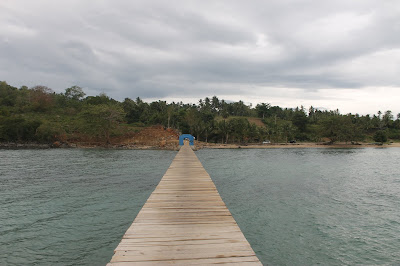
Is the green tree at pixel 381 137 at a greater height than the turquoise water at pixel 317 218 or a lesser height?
greater

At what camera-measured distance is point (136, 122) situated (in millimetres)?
80625

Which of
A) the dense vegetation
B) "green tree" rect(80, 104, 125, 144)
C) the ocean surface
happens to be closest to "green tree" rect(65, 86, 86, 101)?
the dense vegetation

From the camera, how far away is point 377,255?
27.5ft

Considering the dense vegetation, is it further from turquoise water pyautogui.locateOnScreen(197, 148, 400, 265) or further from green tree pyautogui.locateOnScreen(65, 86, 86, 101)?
turquoise water pyautogui.locateOnScreen(197, 148, 400, 265)

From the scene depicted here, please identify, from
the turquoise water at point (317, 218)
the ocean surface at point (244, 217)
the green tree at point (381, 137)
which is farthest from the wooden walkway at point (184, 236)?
the green tree at point (381, 137)

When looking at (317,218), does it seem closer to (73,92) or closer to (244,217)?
(244,217)

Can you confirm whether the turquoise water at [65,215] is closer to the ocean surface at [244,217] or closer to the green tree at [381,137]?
the ocean surface at [244,217]

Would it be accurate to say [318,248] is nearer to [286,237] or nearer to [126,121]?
[286,237]

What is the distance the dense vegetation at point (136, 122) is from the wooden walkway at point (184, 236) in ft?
167

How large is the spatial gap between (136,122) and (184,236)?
258ft

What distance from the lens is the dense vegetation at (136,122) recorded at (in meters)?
53.8

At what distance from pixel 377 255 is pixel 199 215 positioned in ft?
23.1

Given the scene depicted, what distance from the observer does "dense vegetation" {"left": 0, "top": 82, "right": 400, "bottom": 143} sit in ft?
177

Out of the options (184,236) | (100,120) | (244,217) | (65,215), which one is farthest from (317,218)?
(100,120)
